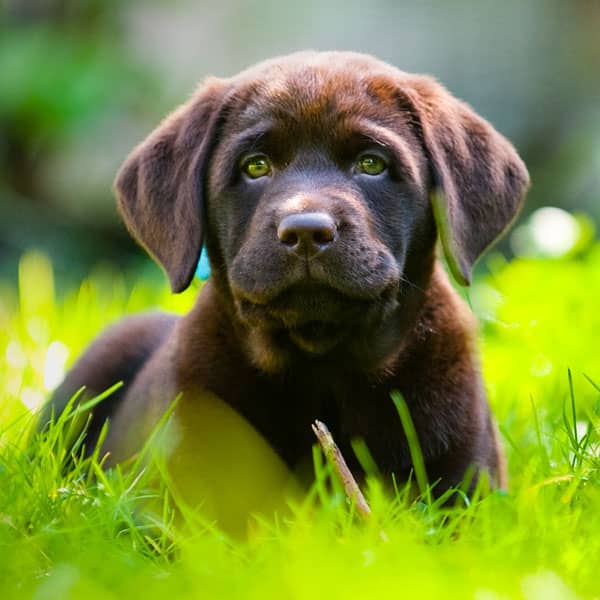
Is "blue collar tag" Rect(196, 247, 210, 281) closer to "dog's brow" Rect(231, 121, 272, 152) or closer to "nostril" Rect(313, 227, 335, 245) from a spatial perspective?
"dog's brow" Rect(231, 121, 272, 152)

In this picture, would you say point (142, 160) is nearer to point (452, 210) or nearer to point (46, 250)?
point (452, 210)

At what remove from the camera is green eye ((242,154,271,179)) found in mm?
3338

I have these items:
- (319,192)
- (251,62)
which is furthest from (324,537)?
(251,62)

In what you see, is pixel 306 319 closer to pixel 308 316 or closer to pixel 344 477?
pixel 308 316

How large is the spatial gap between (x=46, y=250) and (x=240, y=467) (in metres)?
5.15

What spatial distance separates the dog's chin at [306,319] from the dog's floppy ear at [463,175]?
30cm

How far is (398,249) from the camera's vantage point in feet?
10.5

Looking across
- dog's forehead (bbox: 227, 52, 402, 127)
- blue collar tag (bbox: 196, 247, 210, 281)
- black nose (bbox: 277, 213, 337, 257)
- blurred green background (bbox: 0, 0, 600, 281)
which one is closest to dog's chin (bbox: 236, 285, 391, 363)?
black nose (bbox: 277, 213, 337, 257)

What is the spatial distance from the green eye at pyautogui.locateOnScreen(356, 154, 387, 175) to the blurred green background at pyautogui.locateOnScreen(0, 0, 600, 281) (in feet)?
14.8

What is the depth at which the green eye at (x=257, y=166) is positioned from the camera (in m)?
3.34

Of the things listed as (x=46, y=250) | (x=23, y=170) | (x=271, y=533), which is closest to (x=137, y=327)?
(x=271, y=533)

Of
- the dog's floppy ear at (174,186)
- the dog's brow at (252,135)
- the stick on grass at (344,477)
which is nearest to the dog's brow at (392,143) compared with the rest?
the dog's brow at (252,135)

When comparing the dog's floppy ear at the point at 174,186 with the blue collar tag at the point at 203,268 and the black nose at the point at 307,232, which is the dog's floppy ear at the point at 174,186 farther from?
the black nose at the point at 307,232

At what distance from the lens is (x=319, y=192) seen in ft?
10.1
